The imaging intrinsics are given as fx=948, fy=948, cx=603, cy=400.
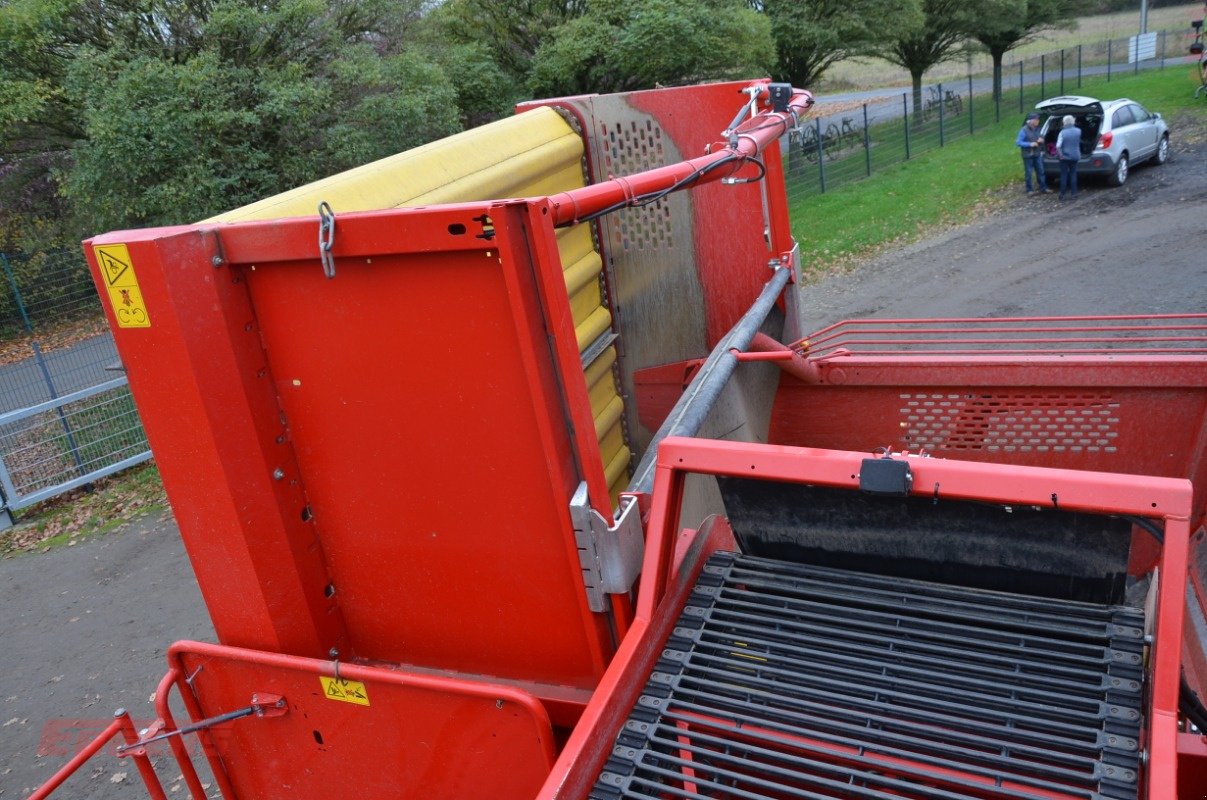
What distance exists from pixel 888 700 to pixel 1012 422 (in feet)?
7.22

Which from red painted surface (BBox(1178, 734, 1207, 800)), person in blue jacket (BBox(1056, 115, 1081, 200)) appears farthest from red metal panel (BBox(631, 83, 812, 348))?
person in blue jacket (BBox(1056, 115, 1081, 200))

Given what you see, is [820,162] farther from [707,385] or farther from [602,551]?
[602,551]

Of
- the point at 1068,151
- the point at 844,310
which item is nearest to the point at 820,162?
the point at 1068,151

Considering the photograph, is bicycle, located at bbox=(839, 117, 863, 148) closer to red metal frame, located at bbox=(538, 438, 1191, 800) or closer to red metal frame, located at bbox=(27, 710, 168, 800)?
red metal frame, located at bbox=(538, 438, 1191, 800)

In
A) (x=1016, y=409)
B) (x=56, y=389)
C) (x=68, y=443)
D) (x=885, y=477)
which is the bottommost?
(x=68, y=443)

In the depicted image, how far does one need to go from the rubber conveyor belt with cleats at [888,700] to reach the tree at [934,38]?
76.8 ft

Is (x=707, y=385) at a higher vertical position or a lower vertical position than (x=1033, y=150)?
higher

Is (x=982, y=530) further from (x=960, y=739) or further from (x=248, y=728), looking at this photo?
(x=248, y=728)

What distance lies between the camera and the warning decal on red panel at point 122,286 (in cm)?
266

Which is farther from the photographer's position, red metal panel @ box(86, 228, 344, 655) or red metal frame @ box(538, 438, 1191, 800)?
red metal panel @ box(86, 228, 344, 655)

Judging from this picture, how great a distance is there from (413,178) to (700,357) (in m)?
2.27

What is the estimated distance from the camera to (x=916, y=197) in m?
18.4

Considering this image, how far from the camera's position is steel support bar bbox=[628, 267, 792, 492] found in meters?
3.24

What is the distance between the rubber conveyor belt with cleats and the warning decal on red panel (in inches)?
69.6
